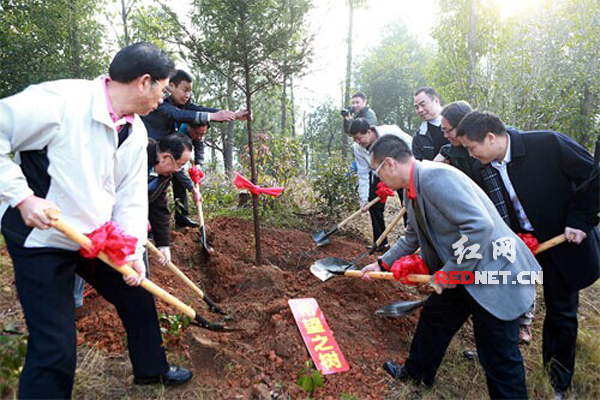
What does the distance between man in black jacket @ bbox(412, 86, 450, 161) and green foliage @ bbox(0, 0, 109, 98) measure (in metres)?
12.5

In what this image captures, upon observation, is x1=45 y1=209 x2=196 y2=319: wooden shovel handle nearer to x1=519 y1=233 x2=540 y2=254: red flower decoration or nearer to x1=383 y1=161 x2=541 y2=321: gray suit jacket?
x1=383 y1=161 x2=541 y2=321: gray suit jacket

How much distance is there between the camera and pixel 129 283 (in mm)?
2088

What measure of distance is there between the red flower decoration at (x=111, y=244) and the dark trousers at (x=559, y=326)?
267 cm

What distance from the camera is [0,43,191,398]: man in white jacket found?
1643 millimetres

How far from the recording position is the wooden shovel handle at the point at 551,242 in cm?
247

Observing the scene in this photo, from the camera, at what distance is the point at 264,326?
3.18 meters

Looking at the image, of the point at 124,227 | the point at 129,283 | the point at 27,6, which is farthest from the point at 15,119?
the point at 27,6

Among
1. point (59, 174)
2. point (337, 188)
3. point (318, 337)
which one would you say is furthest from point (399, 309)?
point (337, 188)

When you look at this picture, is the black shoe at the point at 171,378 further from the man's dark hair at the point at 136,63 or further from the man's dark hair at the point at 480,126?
the man's dark hair at the point at 480,126

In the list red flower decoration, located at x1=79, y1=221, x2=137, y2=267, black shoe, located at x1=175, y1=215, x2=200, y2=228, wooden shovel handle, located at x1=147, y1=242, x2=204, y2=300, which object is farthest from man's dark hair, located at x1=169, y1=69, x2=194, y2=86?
red flower decoration, located at x1=79, y1=221, x2=137, y2=267

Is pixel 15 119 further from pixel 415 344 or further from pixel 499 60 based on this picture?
pixel 499 60

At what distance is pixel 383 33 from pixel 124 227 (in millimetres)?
32434

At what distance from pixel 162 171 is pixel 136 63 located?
1.48 m

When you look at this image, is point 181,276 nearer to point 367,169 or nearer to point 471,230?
point 471,230
